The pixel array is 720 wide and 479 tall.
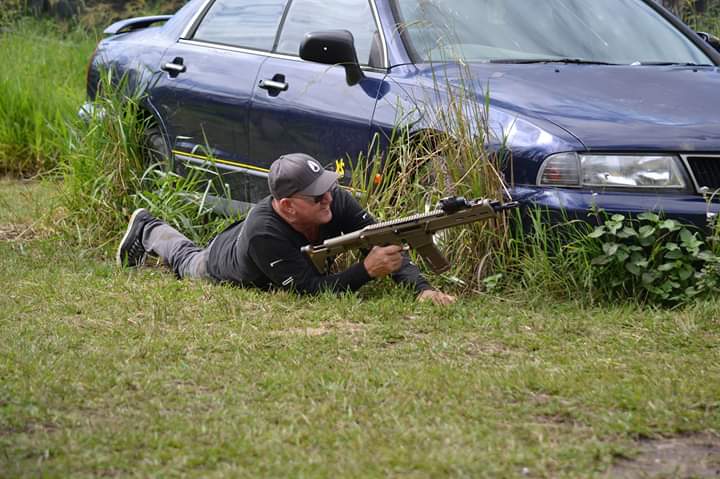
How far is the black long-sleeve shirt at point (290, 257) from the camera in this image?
18.6 ft

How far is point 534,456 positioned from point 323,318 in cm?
188

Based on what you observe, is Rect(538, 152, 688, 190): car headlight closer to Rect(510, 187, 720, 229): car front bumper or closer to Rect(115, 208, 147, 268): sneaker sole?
Rect(510, 187, 720, 229): car front bumper

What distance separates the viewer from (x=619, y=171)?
5324 millimetres

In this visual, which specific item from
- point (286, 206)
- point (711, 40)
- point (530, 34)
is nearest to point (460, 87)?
point (530, 34)

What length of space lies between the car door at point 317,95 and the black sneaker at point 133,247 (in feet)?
2.69

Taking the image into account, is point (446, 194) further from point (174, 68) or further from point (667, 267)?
point (174, 68)

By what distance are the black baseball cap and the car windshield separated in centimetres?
82

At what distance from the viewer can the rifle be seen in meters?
5.29

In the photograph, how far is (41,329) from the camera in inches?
206

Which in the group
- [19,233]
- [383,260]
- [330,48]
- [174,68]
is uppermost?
[330,48]

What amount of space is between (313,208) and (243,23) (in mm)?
1778

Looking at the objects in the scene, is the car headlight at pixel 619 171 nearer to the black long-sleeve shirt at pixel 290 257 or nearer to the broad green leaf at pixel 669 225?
the broad green leaf at pixel 669 225

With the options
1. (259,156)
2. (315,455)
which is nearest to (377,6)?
(259,156)

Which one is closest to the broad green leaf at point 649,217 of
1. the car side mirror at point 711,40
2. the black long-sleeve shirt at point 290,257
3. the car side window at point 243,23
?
the black long-sleeve shirt at point 290,257
